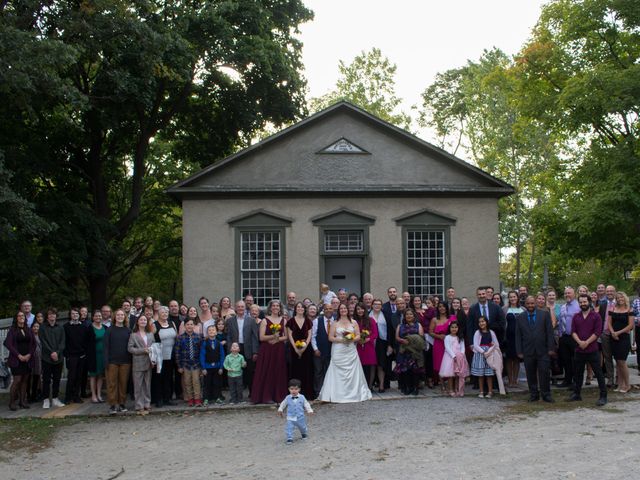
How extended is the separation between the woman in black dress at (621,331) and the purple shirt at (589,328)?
0.90 meters

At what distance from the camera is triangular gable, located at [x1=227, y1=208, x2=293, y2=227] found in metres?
18.9

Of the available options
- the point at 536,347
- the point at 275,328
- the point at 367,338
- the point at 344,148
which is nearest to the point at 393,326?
the point at 367,338

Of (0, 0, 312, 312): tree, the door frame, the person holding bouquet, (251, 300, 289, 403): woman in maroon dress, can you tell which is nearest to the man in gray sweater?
(251, 300, 289, 403): woman in maroon dress

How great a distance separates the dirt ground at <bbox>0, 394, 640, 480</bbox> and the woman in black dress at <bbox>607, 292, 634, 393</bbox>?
0.96m

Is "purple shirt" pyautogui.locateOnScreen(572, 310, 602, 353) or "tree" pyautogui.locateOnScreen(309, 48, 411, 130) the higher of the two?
"tree" pyautogui.locateOnScreen(309, 48, 411, 130)

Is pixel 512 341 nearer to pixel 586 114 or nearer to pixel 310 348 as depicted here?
pixel 310 348

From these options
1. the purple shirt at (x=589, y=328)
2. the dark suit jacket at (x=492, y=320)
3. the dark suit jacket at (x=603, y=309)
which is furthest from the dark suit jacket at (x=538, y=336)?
the dark suit jacket at (x=603, y=309)

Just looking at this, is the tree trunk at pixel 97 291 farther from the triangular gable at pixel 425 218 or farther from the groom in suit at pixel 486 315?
the groom in suit at pixel 486 315

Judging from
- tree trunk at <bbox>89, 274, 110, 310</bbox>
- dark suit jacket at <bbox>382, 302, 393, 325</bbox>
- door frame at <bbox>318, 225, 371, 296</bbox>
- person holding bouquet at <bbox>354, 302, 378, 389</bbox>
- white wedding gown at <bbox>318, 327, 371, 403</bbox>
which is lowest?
white wedding gown at <bbox>318, 327, 371, 403</bbox>

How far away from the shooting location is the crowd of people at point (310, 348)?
12.0 metres

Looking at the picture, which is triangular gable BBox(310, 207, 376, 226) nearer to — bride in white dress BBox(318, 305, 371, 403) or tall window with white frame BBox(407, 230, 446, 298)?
tall window with white frame BBox(407, 230, 446, 298)

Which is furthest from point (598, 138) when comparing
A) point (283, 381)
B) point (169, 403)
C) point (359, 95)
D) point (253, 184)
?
point (359, 95)

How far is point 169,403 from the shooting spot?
1255cm

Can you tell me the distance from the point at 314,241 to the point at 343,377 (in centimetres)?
710
